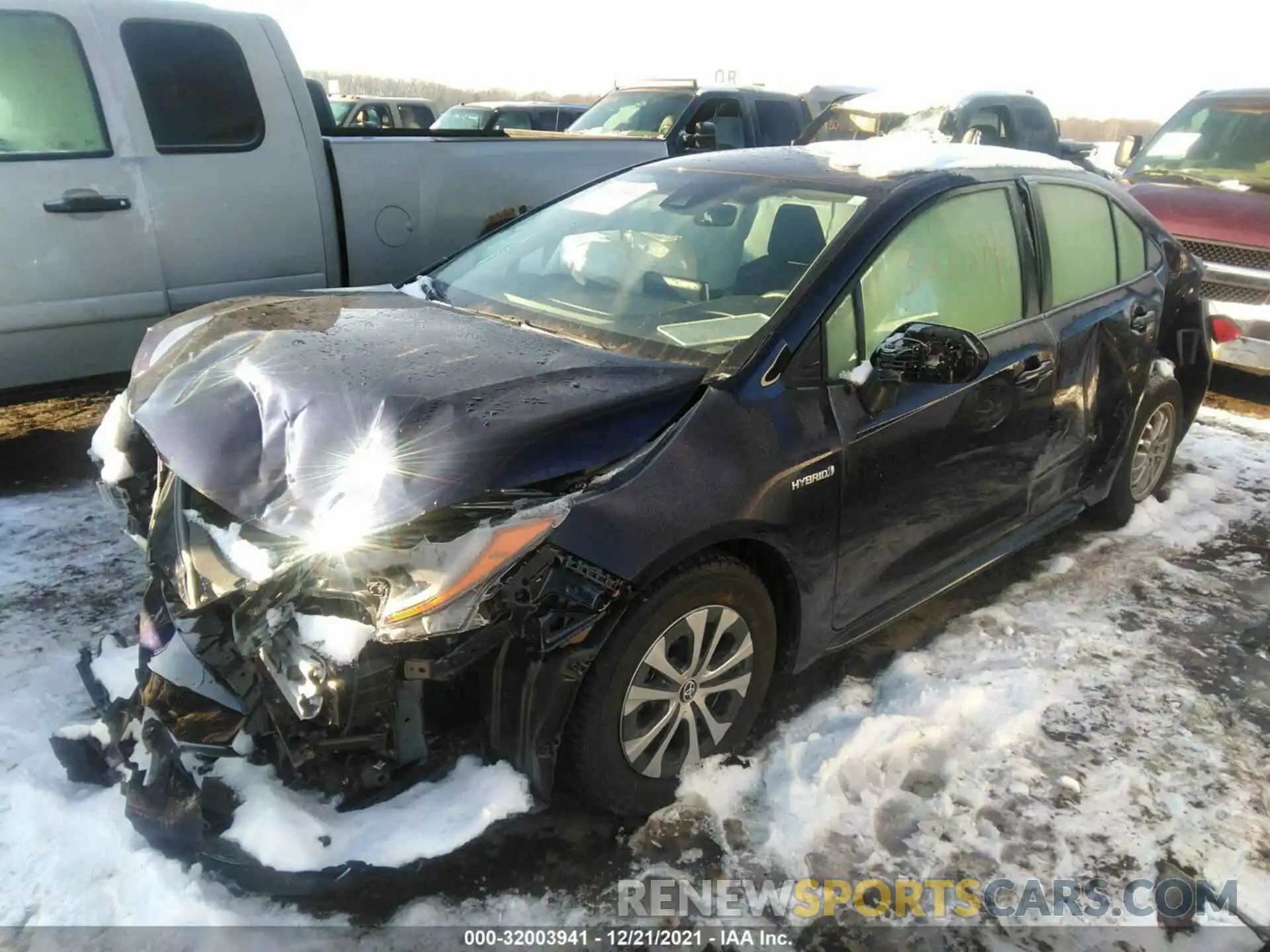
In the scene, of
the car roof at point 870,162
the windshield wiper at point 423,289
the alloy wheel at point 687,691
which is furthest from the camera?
the windshield wiper at point 423,289

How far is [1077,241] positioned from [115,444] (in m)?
3.62

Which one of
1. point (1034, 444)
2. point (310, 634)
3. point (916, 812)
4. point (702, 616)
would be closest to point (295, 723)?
point (310, 634)

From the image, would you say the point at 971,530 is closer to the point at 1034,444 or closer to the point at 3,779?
the point at 1034,444

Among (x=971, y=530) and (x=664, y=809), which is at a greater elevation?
(x=971, y=530)

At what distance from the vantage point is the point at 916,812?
105 inches

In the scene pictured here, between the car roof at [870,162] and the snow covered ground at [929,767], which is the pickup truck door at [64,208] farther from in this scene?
the car roof at [870,162]

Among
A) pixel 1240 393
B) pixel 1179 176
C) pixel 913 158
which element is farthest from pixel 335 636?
pixel 1179 176

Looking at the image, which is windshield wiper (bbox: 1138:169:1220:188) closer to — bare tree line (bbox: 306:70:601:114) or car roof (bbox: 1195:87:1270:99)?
car roof (bbox: 1195:87:1270:99)

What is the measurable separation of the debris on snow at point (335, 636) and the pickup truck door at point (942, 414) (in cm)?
141

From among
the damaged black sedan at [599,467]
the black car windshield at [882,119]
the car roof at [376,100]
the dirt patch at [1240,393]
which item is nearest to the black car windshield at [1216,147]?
the dirt patch at [1240,393]

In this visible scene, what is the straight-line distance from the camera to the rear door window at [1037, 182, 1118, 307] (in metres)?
3.61

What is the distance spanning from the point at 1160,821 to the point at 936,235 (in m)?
1.92

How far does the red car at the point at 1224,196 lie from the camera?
652cm

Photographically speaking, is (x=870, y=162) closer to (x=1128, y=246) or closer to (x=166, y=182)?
(x=1128, y=246)
